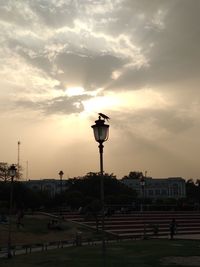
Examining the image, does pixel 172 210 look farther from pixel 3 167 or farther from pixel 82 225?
pixel 3 167

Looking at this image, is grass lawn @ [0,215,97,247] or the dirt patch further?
grass lawn @ [0,215,97,247]

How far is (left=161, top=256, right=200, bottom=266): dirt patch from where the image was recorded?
22.6 meters

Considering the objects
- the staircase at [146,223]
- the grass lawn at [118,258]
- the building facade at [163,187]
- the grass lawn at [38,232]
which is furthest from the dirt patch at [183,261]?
the building facade at [163,187]

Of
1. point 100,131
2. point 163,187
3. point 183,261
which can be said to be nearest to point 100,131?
point 100,131

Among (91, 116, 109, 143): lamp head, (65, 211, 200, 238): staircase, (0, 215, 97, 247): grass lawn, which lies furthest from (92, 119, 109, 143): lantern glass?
(65, 211, 200, 238): staircase

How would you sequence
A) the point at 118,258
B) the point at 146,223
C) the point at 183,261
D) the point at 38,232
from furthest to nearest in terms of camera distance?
the point at 146,223, the point at 38,232, the point at 118,258, the point at 183,261

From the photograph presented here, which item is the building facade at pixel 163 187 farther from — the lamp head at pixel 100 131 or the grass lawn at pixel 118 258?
the lamp head at pixel 100 131

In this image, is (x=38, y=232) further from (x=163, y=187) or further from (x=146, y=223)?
(x=163, y=187)

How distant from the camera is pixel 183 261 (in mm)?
23547

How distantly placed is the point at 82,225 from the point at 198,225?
1577 centimetres

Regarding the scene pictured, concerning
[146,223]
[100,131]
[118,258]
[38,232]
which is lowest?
[118,258]

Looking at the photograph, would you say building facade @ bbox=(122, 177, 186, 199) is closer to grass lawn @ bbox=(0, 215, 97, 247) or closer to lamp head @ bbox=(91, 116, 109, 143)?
grass lawn @ bbox=(0, 215, 97, 247)

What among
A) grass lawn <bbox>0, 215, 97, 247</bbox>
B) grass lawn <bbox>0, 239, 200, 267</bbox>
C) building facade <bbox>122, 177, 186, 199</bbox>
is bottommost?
grass lawn <bbox>0, 239, 200, 267</bbox>

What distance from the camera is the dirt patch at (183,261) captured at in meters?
22.6
